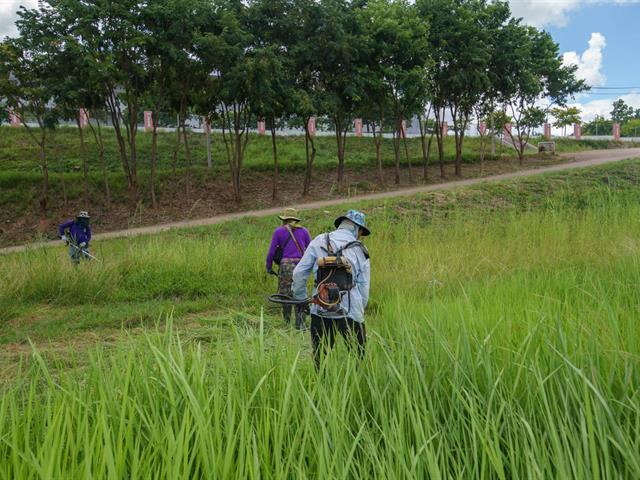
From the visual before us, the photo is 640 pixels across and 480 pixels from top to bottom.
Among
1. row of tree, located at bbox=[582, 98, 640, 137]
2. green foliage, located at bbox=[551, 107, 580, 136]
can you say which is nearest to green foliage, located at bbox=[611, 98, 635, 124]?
row of tree, located at bbox=[582, 98, 640, 137]

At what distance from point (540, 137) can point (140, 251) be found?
44.5 meters

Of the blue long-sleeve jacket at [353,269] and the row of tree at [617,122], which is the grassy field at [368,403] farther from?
the row of tree at [617,122]

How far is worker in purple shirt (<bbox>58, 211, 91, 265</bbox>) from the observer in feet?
30.7

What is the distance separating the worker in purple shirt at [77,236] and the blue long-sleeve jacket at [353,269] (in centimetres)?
629

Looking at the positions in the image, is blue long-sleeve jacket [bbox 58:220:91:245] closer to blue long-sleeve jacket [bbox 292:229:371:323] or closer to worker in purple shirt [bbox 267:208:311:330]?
worker in purple shirt [bbox 267:208:311:330]

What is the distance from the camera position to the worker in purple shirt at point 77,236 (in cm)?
935

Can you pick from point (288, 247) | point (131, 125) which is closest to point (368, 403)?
point (288, 247)

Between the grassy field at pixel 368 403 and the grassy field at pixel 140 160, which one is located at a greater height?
the grassy field at pixel 140 160

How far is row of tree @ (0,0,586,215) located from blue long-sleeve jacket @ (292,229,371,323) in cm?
1287

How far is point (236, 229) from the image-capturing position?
45.7 feet

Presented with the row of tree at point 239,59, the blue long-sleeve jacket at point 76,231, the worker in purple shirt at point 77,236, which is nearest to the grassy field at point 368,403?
the worker in purple shirt at point 77,236

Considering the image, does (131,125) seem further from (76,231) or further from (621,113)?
(621,113)

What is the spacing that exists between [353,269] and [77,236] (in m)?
7.26

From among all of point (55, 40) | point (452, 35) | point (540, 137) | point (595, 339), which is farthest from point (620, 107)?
point (595, 339)
